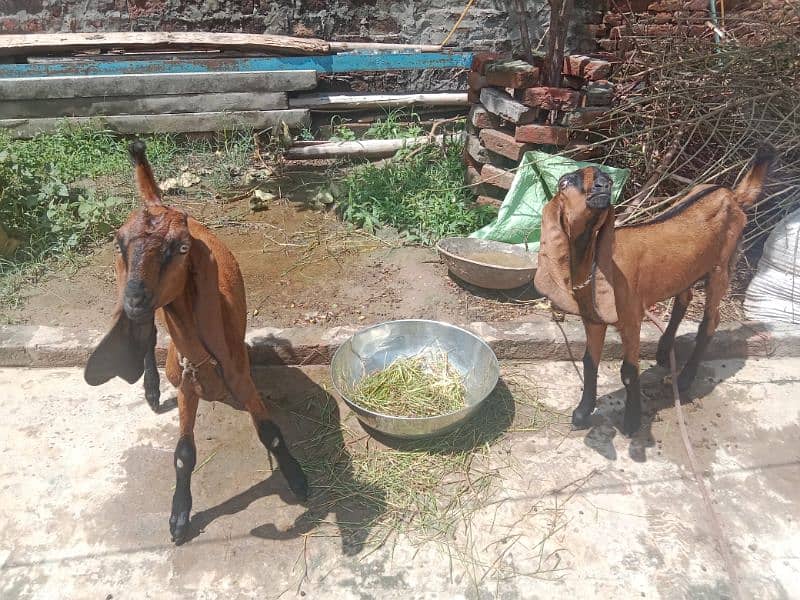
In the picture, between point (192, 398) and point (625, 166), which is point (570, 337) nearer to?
point (625, 166)

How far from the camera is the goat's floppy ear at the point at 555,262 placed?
282 centimetres

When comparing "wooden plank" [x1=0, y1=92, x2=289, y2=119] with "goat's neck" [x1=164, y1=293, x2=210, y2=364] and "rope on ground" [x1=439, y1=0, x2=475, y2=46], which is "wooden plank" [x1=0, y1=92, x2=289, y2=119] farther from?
"goat's neck" [x1=164, y1=293, x2=210, y2=364]

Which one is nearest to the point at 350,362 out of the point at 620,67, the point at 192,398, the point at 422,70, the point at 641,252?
the point at 192,398

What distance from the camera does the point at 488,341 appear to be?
4.23 meters

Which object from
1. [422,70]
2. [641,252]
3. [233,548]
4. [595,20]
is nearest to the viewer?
[233,548]

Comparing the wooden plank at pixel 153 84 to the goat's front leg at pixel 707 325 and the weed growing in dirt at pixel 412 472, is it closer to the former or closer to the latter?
the weed growing in dirt at pixel 412 472

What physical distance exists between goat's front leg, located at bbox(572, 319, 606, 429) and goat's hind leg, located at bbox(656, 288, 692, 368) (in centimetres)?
76

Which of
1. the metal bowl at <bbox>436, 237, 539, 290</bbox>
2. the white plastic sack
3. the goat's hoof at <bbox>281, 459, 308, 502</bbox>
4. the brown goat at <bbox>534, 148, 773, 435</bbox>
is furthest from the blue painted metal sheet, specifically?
the goat's hoof at <bbox>281, 459, 308, 502</bbox>

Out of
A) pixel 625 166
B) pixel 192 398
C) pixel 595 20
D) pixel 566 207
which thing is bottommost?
pixel 192 398

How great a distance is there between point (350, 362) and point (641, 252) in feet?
6.31

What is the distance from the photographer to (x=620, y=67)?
18.8ft

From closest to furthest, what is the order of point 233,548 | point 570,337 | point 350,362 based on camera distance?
point 233,548
point 350,362
point 570,337

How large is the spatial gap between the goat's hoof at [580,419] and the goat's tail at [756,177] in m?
1.63

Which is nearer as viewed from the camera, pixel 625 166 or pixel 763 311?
pixel 763 311
